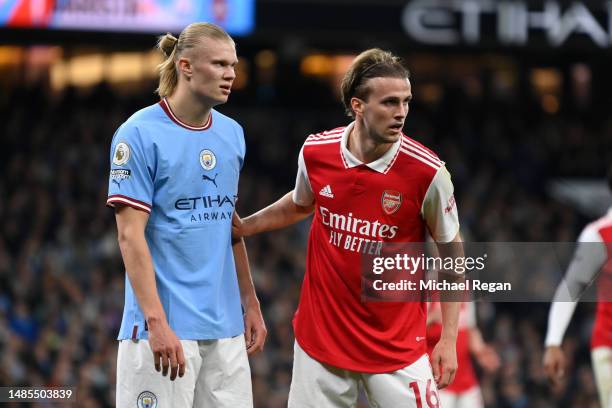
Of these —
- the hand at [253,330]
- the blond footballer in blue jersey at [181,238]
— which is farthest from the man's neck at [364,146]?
the hand at [253,330]

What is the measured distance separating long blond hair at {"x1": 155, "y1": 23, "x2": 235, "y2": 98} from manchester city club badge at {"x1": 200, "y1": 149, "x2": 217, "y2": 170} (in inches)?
12.0

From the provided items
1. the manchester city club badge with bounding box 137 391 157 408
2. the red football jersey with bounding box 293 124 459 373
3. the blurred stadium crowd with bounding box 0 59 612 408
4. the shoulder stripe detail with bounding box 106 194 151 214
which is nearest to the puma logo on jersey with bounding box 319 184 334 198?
the red football jersey with bounding box 293 124 459 373

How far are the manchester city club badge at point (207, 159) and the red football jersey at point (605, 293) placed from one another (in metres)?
2.80

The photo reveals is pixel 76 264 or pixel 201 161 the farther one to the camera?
pixel 76 264

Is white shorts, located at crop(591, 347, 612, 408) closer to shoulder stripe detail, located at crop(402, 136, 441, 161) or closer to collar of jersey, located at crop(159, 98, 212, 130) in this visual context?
shoulder stripe detail, located at crop(402, 136, 441, 161)

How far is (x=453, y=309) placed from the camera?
4.71m

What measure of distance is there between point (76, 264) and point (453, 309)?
1058 centimetres

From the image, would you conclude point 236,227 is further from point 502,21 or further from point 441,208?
point 502,21

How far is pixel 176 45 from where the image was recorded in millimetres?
4574

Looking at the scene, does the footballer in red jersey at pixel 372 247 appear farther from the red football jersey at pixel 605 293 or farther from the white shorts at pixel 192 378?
the red football jersey at pixel 605 293

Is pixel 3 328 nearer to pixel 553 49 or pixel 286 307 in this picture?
pixel 286 307

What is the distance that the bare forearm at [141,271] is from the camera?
4.22 meters

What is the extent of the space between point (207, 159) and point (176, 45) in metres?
0.49

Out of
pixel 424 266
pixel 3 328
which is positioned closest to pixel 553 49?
pixel 3 328
